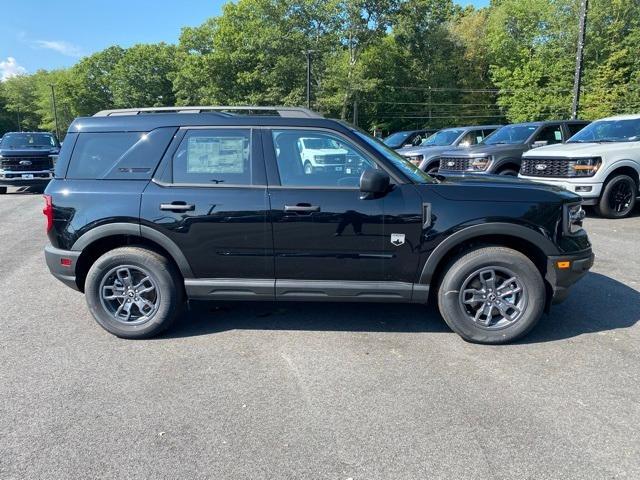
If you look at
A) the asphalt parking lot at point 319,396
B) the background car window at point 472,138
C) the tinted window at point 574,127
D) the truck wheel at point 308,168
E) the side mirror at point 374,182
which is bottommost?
the asphalt parking lot at point 319,396

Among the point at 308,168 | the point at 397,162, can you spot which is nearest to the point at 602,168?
the point at 397,162

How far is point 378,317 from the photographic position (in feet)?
15.6

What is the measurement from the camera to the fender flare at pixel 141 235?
165 inches

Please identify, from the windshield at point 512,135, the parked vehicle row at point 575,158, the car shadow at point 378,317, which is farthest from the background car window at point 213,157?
the windshield at point 512,135

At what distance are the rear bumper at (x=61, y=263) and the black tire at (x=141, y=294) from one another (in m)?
0.16

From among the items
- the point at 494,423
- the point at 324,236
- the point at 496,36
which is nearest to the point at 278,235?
the point at 324,236

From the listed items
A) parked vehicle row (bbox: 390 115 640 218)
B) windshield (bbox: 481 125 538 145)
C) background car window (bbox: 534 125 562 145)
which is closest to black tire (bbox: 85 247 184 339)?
parked vehicle row (bbox: 390 115 640 218)

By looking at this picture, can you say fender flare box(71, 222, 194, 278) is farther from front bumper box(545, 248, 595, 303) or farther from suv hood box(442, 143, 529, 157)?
suv hood box(442, 143, 529, 157)

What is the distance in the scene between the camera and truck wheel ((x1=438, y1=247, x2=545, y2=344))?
4.03 metres

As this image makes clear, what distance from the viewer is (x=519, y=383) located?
347cm

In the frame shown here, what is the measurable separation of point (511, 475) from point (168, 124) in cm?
353

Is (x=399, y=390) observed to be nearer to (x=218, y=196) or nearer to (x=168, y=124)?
(x=218, y=196)

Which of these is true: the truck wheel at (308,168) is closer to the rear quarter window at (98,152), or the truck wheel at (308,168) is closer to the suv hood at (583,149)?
the rear quarter window at (98,152)

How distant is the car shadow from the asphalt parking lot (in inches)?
1.0
